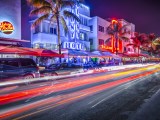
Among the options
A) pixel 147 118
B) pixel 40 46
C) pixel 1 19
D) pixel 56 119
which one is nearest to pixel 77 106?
pixel 56 119

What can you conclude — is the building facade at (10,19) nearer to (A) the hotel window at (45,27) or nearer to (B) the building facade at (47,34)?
(B) the building facade at (47,34)

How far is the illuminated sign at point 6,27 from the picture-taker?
674 inches

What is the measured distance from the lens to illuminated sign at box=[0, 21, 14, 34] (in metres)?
17.1

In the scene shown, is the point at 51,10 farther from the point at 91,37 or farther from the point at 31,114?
the point at 91,37

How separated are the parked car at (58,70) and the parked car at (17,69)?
3.80 ft

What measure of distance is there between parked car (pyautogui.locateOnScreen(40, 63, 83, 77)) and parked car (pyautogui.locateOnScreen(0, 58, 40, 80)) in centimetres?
116

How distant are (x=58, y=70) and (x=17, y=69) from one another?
4.19m

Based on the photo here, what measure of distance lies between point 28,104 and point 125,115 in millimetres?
3824

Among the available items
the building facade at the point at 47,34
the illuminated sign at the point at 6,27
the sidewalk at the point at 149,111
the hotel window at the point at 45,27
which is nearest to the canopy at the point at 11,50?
the illuminated sign at the point at 6,27

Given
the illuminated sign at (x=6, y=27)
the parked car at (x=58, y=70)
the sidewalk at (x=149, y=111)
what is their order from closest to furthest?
the sidewalk at (x=149, y=111) < the parked car at (x=58, y=70) < the illuminated sign at (x=6, y=27)

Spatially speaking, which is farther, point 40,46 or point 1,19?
point 40,46

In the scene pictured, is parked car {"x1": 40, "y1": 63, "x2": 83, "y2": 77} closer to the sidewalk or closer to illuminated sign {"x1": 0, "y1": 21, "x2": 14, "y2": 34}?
illuminated sign {"x1": 0, "y1": 21, "x2": 14, "y2": 34}

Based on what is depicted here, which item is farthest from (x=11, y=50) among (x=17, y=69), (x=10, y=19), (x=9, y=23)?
(x=10, y=19)

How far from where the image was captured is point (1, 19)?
57.5 ft
